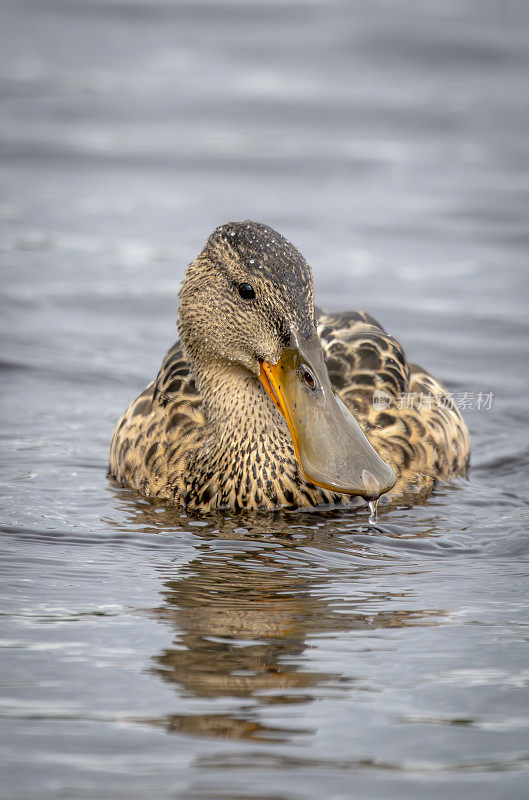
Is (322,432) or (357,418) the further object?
(357,418)

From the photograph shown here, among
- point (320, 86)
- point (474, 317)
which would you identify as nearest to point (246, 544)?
point (474, 317)

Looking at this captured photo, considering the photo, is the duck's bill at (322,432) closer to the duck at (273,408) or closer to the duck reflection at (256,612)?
the duck at (273,408)

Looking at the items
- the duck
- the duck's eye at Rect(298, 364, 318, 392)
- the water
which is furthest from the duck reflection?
the duck's eye at Rect(298, 364, 318, 392)

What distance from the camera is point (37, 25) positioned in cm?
1898

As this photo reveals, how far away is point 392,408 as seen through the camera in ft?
26.3

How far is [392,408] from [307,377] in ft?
4.45

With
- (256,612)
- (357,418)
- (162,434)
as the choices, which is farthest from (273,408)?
(256,612)

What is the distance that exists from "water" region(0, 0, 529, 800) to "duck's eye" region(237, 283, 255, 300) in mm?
1220

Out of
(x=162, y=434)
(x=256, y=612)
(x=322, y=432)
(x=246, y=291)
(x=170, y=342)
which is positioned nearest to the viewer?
(x=256, y=612)

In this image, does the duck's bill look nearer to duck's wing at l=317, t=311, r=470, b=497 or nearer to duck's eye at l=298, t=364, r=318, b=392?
duck's eye at l=298, t=364, r=318, b=392

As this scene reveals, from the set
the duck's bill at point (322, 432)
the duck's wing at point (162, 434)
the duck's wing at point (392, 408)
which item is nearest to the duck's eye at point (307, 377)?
the duck's bill at point (322, 432)

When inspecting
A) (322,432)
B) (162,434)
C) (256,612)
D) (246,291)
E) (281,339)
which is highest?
(246,291)

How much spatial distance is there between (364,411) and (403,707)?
317 centimetres

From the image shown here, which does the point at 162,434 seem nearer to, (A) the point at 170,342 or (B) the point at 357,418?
(B) the point at 357,418
